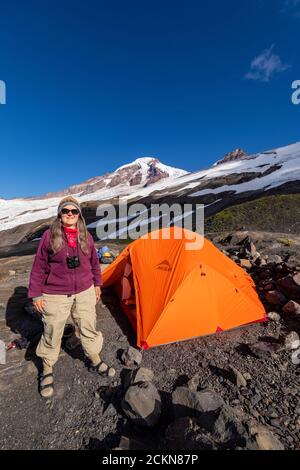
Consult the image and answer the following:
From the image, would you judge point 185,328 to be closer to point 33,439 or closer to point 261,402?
point 261,402

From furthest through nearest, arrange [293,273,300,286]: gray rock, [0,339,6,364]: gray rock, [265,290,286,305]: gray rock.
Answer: [265,290,286,305]: gray rock, [293,273,300,286]: gray rock, [0,339,6,364]: gray rock

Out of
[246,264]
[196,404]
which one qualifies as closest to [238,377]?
[196,404]

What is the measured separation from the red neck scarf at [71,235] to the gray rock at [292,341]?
4.48 metres

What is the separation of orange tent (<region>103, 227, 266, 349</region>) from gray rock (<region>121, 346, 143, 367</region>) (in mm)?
333

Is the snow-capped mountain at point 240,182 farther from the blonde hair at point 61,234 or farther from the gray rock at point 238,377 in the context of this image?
the blonde hair at point 61,234

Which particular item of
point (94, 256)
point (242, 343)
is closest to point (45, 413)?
point (94, 256)

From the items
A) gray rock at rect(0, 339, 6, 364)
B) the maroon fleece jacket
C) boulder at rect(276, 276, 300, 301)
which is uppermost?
the maroon fleece jacket

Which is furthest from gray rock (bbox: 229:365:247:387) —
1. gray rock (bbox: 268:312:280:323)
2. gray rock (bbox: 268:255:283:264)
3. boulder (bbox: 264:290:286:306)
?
gray rock (bbox: 268:255:283:264)

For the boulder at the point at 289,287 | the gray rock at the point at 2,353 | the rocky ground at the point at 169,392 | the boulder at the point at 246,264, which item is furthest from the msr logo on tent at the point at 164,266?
the gray rock at the point at 2,353

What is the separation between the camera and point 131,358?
5.30 meters

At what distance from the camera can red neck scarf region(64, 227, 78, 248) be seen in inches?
180

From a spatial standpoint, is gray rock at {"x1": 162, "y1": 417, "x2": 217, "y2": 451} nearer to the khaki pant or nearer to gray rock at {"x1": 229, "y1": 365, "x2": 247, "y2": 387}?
gray rock at {"x1": 229, "y1": 365, "x2": 247, "y2": 387}

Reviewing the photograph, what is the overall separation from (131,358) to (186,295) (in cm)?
174

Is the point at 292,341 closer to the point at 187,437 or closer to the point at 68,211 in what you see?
the point at 187,437
